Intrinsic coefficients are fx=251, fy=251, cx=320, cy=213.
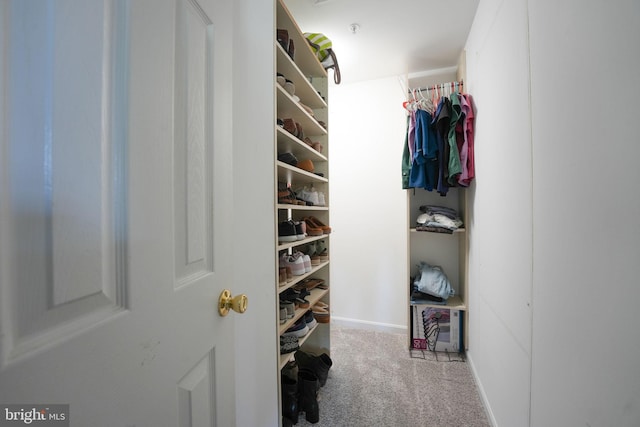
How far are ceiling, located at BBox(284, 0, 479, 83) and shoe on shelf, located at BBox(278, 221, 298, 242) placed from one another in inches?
53.5

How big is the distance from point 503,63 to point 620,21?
73 centimetres

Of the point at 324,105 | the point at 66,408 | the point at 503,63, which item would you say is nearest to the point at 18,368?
the point at 66,408

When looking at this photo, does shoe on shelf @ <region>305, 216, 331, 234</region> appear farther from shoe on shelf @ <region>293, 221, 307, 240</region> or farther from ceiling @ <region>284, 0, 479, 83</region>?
ceiling @ <region>284, 0, 479, 83</region>

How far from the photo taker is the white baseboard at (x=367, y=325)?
2.34 m

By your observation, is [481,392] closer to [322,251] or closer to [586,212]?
[322,251]

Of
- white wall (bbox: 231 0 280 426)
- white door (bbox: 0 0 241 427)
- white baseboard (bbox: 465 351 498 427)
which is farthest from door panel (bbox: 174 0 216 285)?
white baseboard (bbox: 465 351 498 427)

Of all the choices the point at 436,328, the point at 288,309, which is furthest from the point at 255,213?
the point at 436,328

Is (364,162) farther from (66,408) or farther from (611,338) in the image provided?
(66,408)

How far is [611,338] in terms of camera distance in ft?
1.74

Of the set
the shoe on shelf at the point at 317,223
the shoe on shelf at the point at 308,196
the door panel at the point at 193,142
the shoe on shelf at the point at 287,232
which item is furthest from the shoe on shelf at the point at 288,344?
the door panel at the point at 193,142

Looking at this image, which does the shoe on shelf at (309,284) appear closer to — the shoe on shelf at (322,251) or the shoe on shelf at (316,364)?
the shoe on shelf at (322,251)

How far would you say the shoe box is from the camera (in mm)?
1950

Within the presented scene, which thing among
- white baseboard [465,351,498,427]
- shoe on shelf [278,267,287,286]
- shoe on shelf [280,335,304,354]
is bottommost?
white baseboard [465,351,498,427]

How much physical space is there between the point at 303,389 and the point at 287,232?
2.94 ft
